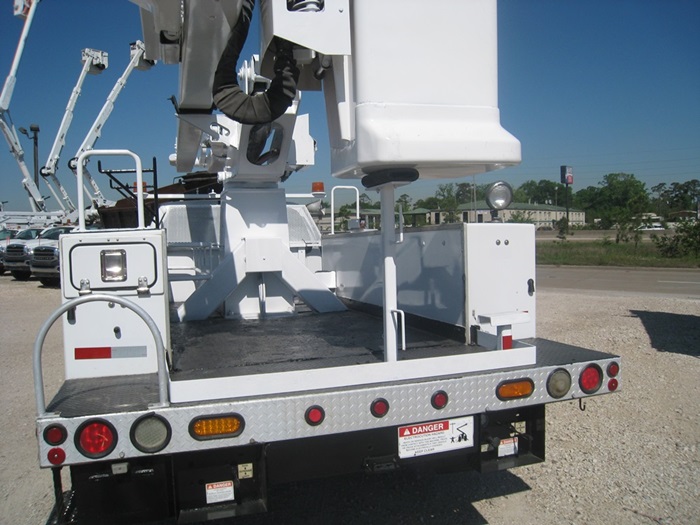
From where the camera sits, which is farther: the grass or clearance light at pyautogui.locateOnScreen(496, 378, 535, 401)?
the grass

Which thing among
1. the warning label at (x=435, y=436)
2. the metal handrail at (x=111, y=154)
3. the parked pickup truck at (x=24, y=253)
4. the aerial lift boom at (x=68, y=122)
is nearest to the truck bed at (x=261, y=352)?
the warning label at (x=435, y=436)

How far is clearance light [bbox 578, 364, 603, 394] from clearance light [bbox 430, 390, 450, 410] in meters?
0.78

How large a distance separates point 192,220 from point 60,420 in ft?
14.2

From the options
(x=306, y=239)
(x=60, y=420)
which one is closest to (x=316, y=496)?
(x=60, y=420)

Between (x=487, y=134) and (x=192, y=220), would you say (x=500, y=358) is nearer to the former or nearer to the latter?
(x=487, y=134)

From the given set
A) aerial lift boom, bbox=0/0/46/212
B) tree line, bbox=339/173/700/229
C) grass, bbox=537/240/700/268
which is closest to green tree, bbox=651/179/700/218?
tree line, bbox=339/173/700/229

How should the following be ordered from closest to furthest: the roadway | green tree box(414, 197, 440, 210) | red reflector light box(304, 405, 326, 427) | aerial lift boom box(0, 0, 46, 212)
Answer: red reflector light box(304, 405, 326, 427)
green tree box(414, 197, 440, 210)
the roadway
aerial lift boom box(0, 0, 46, 212)

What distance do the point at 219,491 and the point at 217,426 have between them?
34 centimetres

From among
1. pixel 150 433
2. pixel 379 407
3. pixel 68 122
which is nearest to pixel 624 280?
pixel 379 407

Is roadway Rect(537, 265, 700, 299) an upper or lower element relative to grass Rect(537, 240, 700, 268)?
lower

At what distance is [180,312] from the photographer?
4.80 m

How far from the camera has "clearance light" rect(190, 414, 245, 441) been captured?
2412mm

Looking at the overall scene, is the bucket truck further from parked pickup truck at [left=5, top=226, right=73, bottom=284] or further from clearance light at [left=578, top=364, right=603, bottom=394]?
parked pickup truck at [left=5, top=226, right=73, bottom=284]

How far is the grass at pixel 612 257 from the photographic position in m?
22.4
